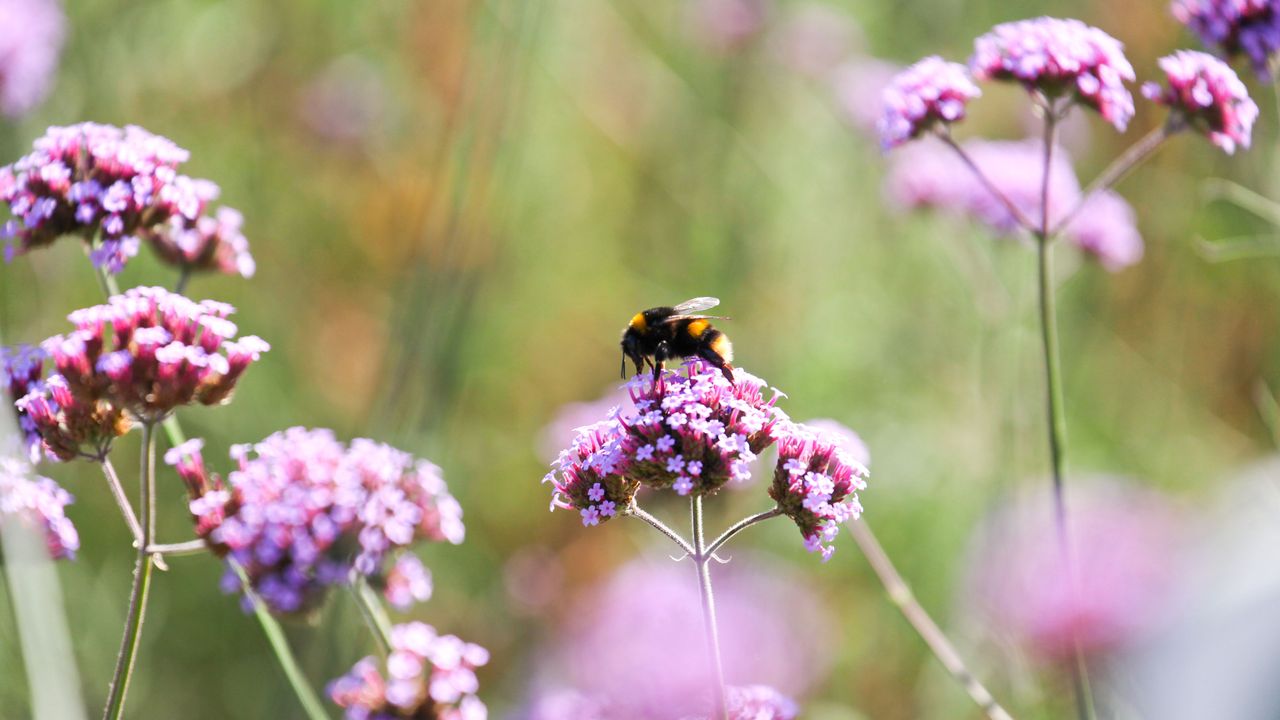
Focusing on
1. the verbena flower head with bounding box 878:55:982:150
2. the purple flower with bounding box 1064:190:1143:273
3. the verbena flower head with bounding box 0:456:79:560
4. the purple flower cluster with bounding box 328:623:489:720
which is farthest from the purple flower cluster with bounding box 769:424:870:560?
the purple flower with bounding box 1064:190:1143:273

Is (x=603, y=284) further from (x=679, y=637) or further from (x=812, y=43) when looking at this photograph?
(x=679, y=637)

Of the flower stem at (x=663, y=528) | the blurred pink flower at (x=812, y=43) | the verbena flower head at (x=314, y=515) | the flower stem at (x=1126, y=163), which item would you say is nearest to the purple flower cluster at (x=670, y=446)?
the flower stem at (x=663, y=528)

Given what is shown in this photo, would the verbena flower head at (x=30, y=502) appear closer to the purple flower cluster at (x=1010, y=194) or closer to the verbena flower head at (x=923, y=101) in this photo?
the verbena flower head at (x=923, y=101)

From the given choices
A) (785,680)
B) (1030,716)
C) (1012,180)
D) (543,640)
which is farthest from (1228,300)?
(543,640)

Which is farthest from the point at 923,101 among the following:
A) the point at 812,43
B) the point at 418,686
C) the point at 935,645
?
the point at 812,43

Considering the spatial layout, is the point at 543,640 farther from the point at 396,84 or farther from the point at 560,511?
the point at 396,84
